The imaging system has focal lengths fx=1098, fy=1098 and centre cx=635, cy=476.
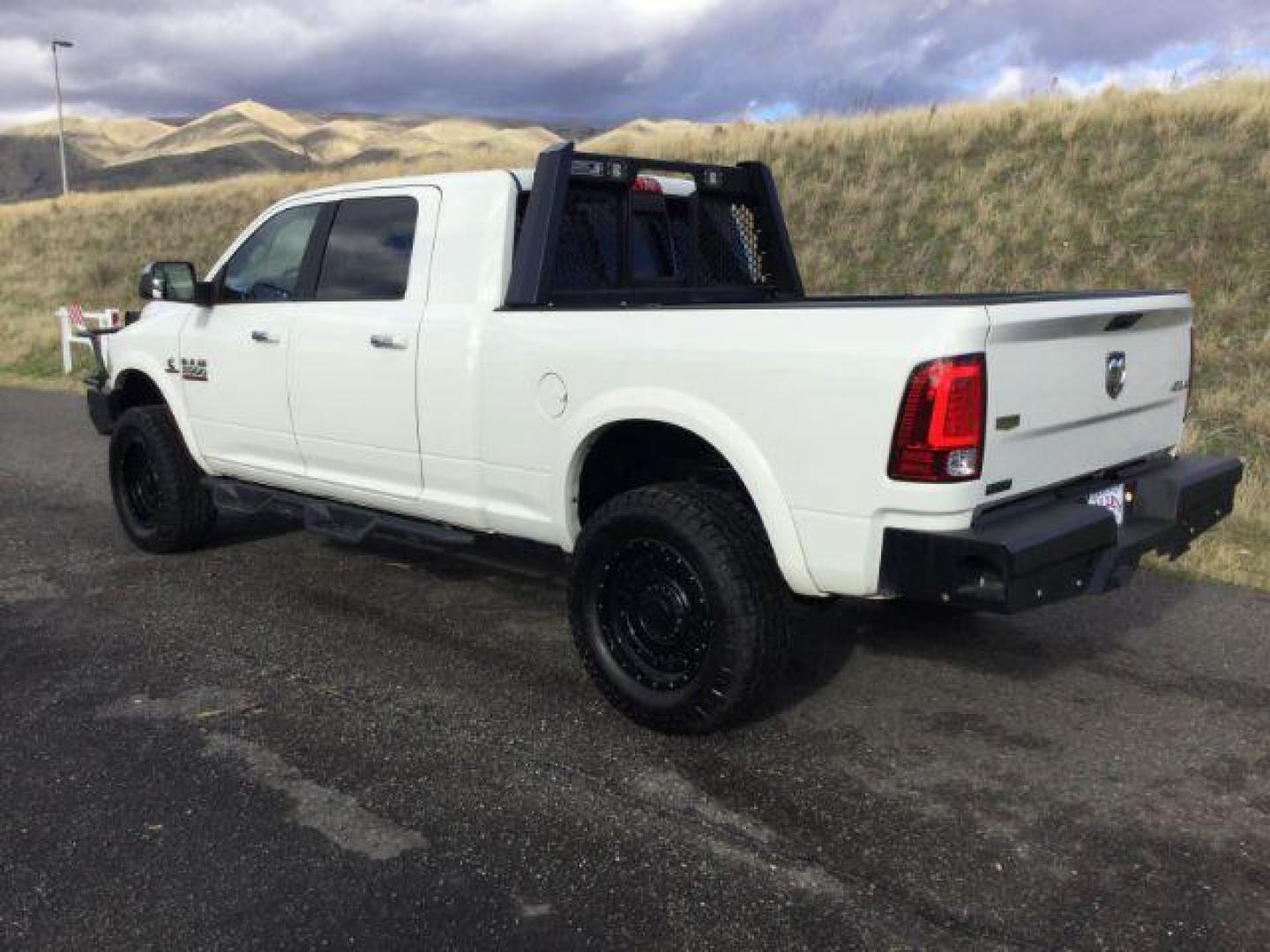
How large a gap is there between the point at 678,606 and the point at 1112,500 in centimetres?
156

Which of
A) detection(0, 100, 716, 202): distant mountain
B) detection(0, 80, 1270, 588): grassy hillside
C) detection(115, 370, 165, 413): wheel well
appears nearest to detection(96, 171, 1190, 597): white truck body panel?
detection(115, 370, 165, 413): wheel well

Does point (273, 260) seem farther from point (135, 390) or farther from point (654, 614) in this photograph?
point (654, 614)

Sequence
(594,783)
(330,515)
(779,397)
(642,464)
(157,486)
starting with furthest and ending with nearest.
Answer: (157,486)
(330,515)
(642,464)
(594,783)
(779,397)

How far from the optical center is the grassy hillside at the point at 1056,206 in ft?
38.3

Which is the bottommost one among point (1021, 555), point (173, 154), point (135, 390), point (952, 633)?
point (952, 633)

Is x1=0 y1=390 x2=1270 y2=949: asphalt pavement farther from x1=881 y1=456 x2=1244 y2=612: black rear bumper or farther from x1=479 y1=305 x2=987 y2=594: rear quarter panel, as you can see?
x1=479 y1=305 x2=987 y2=594: rear quarter panel

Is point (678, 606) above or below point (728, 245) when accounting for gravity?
below

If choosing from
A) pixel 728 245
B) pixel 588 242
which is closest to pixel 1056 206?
pixel 728 245

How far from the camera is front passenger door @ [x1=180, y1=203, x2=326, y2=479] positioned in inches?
208

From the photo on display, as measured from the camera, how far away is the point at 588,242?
4.73 metres

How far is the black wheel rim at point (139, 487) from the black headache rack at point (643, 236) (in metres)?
3.09

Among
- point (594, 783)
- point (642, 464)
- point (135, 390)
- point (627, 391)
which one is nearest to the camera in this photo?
point (594, 783)

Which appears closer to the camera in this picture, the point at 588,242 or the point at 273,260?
the point at 588,242

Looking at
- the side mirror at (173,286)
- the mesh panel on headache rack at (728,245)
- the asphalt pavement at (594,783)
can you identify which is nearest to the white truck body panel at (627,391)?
the side mirror at (173,286)
